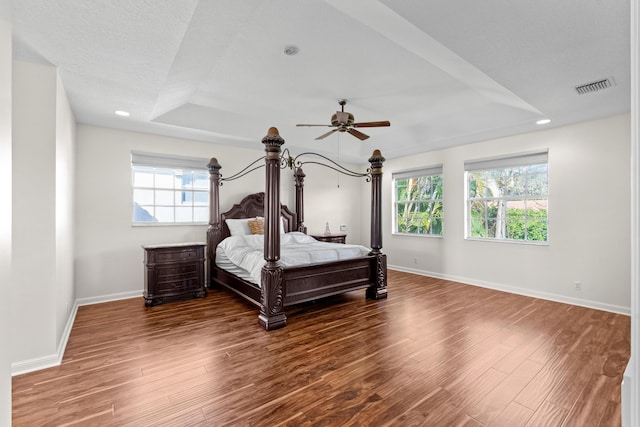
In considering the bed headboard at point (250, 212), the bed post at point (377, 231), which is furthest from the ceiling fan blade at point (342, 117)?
the bed headboard at point (250, 212)

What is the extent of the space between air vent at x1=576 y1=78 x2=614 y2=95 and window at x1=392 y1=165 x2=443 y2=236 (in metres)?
2.75

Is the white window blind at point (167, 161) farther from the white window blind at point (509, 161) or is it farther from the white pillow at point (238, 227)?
the white window blind at point (509, 161)

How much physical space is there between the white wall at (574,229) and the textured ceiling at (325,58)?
0.34 metres

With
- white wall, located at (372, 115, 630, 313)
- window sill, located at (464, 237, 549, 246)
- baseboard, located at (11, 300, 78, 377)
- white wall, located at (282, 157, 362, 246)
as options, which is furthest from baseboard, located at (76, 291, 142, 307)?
window sill, located at (464, 237, 549, 246)

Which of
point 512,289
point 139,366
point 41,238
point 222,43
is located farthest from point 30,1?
point 512,289

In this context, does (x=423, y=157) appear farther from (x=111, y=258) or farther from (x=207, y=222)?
(x=111, y=258)

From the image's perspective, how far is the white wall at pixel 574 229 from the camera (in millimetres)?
3781

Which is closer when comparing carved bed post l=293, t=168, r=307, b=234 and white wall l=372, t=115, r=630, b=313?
white wall l=372, t=115, r=630, b=313

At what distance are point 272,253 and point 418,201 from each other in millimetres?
3929

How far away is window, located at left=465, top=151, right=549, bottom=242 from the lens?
4539 mm

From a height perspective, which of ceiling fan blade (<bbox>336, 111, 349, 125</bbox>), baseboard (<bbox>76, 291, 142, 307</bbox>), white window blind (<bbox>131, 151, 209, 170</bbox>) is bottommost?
baseboard (<bbox>76, 291, 142, 307</bbox>)

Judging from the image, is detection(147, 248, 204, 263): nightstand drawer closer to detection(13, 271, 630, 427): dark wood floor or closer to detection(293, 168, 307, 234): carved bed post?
detection(13, 271, 630, 427): dark wood floor

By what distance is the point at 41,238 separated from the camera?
8.21 feet

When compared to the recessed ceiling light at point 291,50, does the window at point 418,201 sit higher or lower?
lower
